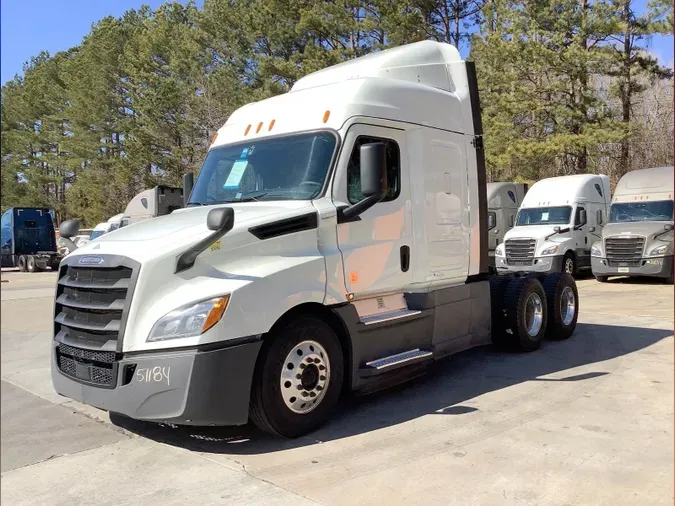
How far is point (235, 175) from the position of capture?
5590mm

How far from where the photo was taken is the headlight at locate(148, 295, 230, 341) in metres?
4.11

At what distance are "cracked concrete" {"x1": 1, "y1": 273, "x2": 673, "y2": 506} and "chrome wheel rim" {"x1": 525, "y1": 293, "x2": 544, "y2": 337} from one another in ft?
3.75

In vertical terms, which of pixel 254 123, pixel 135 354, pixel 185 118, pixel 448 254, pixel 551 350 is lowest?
A: pixel 551 350

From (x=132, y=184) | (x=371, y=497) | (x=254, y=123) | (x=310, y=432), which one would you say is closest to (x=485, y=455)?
(x=371, y=497)

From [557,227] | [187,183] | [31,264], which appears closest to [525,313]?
[187,183]

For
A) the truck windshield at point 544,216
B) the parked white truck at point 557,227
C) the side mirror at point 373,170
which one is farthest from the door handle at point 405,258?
the truck windshield at point 544,216

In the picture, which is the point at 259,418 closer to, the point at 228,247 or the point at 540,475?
the point at 228,247

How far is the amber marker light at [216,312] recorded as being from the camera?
4.11 m

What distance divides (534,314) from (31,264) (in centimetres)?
2810

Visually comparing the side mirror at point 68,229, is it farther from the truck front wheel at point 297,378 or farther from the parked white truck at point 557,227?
the parked white truck at point 557,227

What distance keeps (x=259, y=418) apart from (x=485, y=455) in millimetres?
1684

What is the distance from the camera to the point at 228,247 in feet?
14.6

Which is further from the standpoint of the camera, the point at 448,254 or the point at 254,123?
the point at 448,254

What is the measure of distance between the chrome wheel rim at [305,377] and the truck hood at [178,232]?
39.3 inches
